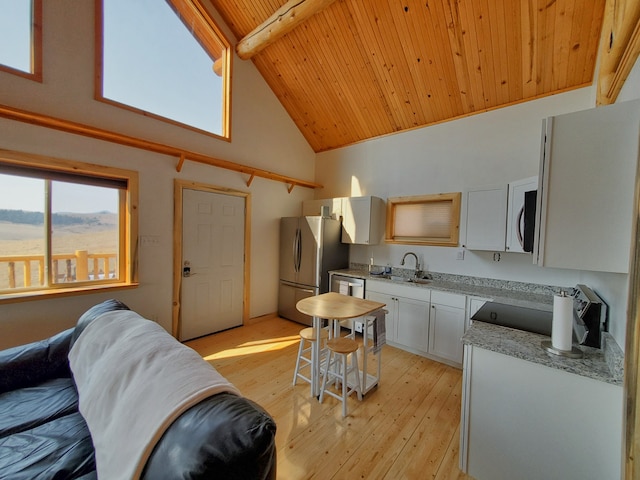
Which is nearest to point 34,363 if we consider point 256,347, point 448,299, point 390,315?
point 256,347

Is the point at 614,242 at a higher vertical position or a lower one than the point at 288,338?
higher

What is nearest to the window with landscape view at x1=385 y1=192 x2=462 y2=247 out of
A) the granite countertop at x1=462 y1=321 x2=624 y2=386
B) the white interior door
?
the granite countertop at x1=462 y1=321 x2=624 y2=386

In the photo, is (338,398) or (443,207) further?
(443,207)

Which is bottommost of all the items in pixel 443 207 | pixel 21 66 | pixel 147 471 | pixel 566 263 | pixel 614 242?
pixel 147 471

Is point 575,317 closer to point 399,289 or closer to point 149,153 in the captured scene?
point 399,289

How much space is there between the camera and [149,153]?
10.1ft

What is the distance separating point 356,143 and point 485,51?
2.06m

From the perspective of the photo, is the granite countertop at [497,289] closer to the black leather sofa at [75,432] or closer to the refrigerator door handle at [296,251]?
the refrigerator door handle at [296,251]

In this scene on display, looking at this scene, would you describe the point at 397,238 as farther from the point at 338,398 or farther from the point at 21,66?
the point at 21,66

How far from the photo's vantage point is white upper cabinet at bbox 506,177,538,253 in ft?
8.29

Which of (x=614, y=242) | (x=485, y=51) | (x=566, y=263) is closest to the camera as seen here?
(x=614, y=242)

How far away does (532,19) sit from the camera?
2.46 m

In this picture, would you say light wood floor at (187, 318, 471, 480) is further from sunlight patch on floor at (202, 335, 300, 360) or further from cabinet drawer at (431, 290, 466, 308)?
cabinet drawer at (431, 290, 466, 308)

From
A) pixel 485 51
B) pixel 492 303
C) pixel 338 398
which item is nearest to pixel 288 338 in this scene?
pixel 338 398
